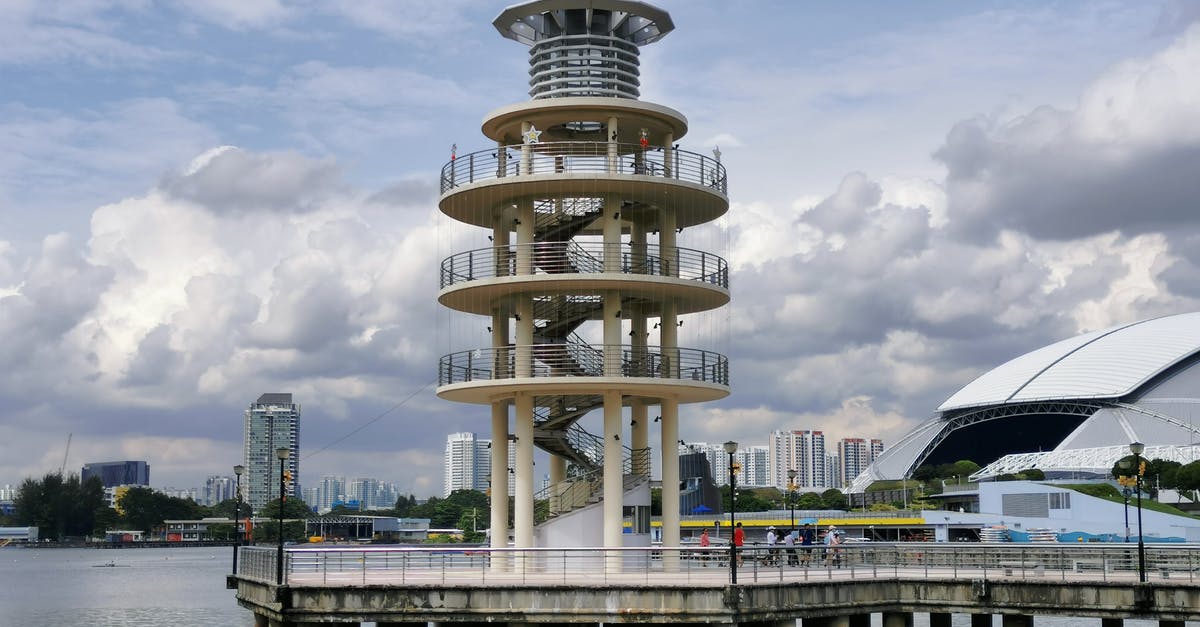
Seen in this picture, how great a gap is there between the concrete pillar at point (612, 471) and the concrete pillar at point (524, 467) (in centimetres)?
229

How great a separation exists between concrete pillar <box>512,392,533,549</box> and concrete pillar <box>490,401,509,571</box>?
1721mm

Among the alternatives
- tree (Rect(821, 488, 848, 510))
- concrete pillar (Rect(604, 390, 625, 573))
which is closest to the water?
concrete pillar (Rect(604, 390, 625, 573))

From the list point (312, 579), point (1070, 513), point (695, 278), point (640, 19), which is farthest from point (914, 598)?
point (1070, 513)

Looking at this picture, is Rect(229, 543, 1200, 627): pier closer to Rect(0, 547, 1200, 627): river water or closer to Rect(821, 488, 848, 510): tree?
Rect(0, 547, 1200, 627): river water

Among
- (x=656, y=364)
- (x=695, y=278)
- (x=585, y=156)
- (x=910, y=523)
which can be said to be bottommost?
(x=910, y=523)

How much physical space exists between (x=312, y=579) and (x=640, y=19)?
2156 cm

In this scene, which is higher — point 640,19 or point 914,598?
point 640,19

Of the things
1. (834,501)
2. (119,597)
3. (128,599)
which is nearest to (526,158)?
(128,599)

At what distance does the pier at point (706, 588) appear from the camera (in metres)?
33.0

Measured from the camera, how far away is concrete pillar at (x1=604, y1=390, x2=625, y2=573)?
140 ft

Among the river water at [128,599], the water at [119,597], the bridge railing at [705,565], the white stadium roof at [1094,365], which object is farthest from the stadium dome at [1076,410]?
the bridge railing at [705,565]

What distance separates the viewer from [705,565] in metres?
43.8

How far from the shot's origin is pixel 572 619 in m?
33.1

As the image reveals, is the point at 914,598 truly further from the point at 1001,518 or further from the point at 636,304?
the point at 1001,518
